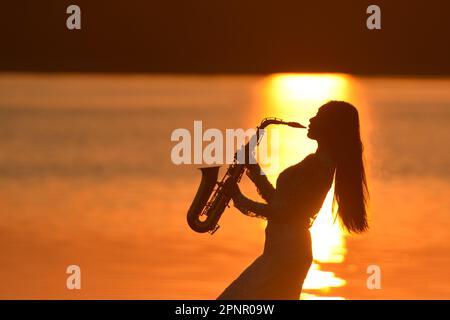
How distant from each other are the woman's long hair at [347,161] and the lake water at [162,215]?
16.5ft

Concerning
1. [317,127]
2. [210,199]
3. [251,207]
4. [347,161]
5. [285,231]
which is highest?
[317,127]

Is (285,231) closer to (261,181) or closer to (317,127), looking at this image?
(261,181)

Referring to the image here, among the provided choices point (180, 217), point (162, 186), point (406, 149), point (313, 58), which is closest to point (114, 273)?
point (180, 217)

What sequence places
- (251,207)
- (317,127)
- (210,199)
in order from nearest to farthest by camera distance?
(251,207)
(317,127)
(210,199)

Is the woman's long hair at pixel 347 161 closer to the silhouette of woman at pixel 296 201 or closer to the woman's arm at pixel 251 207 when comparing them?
the silhouette of woman at pixel 296 201

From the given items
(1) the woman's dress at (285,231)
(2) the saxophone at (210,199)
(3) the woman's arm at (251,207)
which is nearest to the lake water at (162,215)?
(2) the saxophone at (210,199)

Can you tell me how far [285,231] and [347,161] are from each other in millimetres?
625

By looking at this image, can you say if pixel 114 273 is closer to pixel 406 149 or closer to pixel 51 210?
pixel 51 210

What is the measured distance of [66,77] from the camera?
291 ft

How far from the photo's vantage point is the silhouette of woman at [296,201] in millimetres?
9961

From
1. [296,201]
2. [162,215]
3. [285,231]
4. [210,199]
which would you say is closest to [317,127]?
[296,201]

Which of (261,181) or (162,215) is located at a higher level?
(162,215)

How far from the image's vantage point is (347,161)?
10.1m

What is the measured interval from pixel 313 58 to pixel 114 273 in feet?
308
